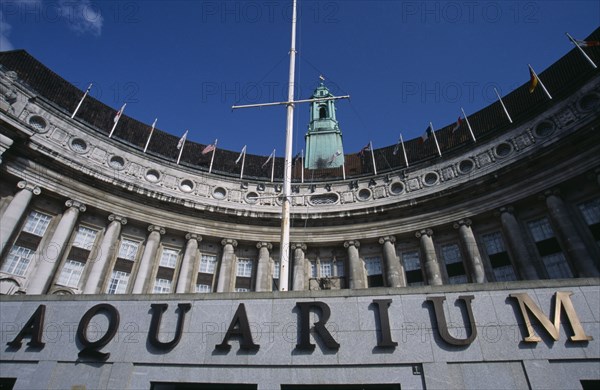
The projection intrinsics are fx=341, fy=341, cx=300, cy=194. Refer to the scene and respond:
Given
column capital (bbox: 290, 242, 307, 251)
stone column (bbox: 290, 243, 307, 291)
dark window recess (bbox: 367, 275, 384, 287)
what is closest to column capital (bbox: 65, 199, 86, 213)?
column capital (bbox: 290, 242, 307, 251)

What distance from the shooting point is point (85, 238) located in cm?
3052

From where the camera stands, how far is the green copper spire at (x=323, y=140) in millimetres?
43919

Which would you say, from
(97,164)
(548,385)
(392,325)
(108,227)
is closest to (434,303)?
(392,325)

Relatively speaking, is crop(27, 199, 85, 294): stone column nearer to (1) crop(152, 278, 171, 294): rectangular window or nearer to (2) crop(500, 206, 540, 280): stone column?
(1) crop(152, 278, 171, 294): rectangular window

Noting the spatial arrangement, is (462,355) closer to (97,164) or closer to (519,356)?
(519,356)

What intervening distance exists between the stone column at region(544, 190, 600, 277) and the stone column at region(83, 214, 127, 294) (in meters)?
36.4

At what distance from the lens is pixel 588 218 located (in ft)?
85.7

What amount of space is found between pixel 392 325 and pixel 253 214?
25.3 metres

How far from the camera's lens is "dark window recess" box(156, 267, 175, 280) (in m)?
32.1

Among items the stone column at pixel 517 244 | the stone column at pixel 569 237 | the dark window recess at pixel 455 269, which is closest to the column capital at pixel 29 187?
the dark window recess at pixel 455 269

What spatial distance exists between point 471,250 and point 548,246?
5.56 m

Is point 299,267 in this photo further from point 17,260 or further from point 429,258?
point 17,260

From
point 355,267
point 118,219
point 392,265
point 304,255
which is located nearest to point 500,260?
point 392,265

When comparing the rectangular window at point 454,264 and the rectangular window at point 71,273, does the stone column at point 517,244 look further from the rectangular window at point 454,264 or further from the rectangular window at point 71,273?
the rectangular window at point 71,273
